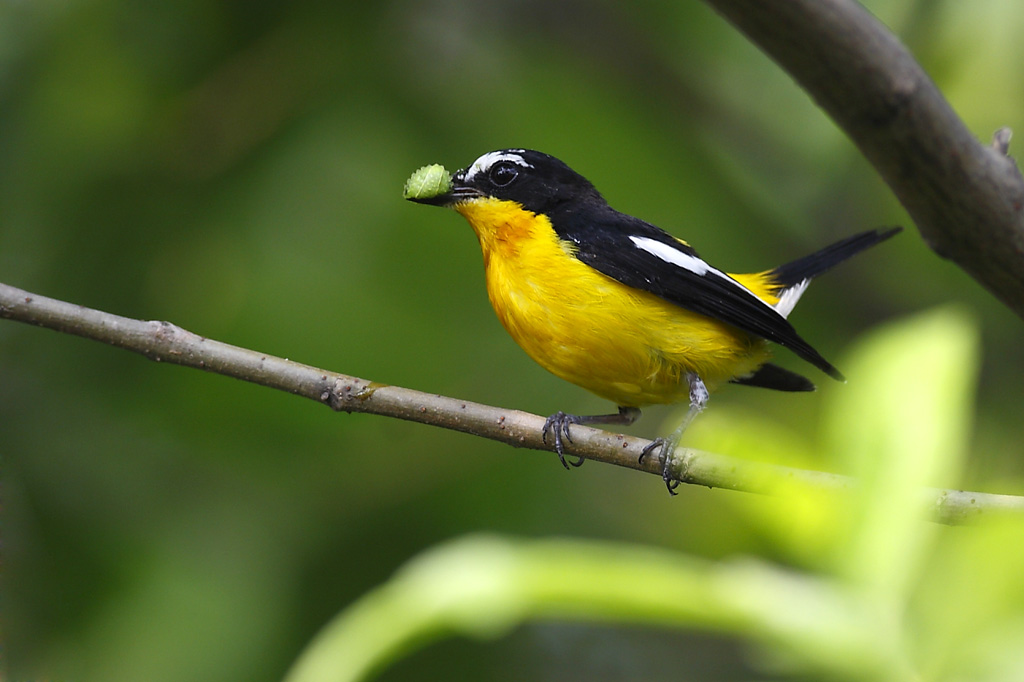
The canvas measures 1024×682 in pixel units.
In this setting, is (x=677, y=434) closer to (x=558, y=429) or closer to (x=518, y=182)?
(x=558, y=429)

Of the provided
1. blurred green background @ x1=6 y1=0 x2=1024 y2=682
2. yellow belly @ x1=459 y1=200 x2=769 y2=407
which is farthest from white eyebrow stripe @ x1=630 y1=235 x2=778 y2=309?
blurred green background @ x1=6 y1=0 x2=1024 y2=682

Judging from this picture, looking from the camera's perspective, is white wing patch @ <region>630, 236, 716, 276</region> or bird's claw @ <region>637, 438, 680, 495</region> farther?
white wing patch @ <region>630, 236, 716, 276</region>

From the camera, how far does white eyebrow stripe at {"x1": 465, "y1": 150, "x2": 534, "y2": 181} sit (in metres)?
3.50

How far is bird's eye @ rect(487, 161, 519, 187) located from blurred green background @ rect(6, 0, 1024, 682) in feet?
2.60

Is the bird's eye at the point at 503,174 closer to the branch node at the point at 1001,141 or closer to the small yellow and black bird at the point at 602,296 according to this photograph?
the small yellow and black bird at the point at 602,296

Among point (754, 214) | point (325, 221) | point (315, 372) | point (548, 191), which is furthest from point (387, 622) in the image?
point (754, 214)

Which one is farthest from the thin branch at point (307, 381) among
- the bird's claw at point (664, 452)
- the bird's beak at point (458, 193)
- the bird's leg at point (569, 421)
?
the bird's beak at point (458, 193)

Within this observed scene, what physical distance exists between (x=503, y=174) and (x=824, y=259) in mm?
1429

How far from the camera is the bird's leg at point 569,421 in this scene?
2787mm

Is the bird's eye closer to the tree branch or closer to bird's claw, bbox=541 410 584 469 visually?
bird's claw, bbox=541 410 584 469

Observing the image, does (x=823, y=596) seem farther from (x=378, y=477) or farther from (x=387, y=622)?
(x=378, y=477)

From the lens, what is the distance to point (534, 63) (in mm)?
5012

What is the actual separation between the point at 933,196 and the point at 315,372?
1.55 metres

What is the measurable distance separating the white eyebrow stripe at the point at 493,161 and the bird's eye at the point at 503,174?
0.6 inches
